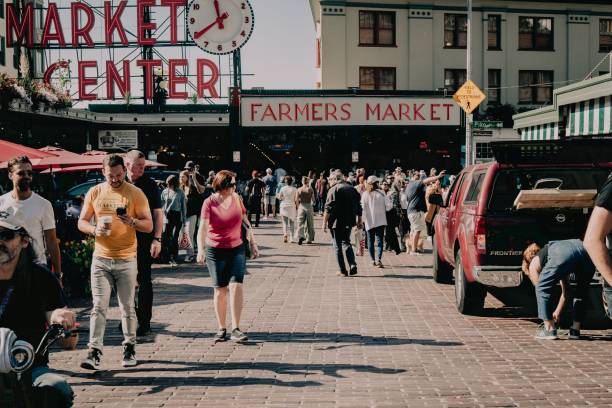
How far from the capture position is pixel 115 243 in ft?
23.4

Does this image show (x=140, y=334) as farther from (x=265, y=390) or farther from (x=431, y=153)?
(x=431, y=153)

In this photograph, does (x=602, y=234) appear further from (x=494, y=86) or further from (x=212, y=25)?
(x=494, y=86)

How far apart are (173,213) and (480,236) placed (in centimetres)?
801

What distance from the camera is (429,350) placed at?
778 cm

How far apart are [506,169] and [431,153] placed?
28.5 metres

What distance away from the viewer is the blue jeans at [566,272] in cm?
802

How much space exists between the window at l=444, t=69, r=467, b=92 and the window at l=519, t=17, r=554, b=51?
3918mm

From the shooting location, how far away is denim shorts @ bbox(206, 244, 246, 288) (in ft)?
27.4

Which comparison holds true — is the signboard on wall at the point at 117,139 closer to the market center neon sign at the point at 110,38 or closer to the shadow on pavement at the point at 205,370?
the market center neon sign at the point at 110,38

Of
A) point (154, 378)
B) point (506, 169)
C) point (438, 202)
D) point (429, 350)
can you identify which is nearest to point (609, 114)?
point (438, 202)

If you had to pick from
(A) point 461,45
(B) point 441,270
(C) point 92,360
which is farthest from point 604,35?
(C) point 92,360

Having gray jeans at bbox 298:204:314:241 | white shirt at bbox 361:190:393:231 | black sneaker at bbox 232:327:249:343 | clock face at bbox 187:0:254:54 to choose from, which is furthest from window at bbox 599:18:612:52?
black sneaker at bbox 232:327:249:343

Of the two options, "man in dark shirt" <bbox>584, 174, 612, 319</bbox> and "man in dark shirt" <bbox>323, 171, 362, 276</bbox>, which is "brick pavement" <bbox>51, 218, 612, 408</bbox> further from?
"man in dark shirt" <bbox>323, 171, 362, 276</bbox>

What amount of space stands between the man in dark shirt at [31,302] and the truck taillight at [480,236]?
230 inches
